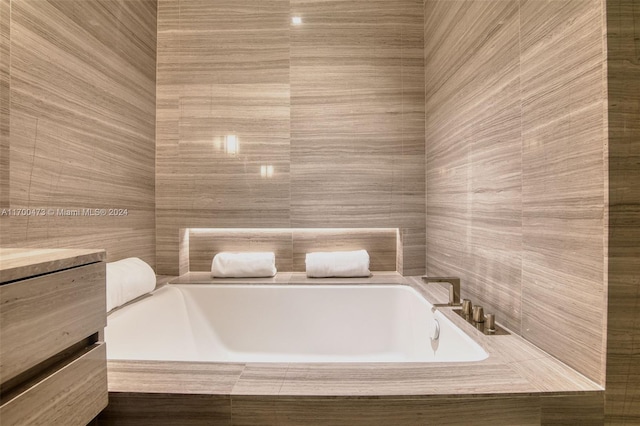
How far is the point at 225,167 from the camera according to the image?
6.42ft

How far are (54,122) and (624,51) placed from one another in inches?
66.8

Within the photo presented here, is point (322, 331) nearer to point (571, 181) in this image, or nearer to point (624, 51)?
point (571, 181)

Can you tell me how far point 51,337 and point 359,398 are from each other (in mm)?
627

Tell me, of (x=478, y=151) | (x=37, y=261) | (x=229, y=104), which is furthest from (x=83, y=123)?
(x=478, y=151)

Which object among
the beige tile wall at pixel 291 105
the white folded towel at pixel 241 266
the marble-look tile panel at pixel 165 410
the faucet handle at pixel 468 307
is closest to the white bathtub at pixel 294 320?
the white folded towel at pixel 241 266

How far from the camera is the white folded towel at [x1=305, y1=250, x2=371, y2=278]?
1901 millimetres

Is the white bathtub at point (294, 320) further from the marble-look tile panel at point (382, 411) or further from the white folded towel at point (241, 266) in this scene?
the marble-look tile panel at point (382, 411)

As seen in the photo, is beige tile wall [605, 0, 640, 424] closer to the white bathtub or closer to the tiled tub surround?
the tiled tub surround

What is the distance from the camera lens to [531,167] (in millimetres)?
973

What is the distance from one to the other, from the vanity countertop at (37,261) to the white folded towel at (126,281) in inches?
25.2

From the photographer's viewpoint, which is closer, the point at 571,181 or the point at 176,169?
the point at 571,181

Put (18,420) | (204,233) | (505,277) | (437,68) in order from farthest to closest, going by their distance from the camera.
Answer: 1. (204,233)
2. (437,68)
3. (505,277)
4. (18,420)

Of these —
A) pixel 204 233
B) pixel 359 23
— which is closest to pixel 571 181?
pixel 359 23

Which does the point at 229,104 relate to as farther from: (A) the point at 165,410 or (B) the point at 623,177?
(B) the point at 623,177
